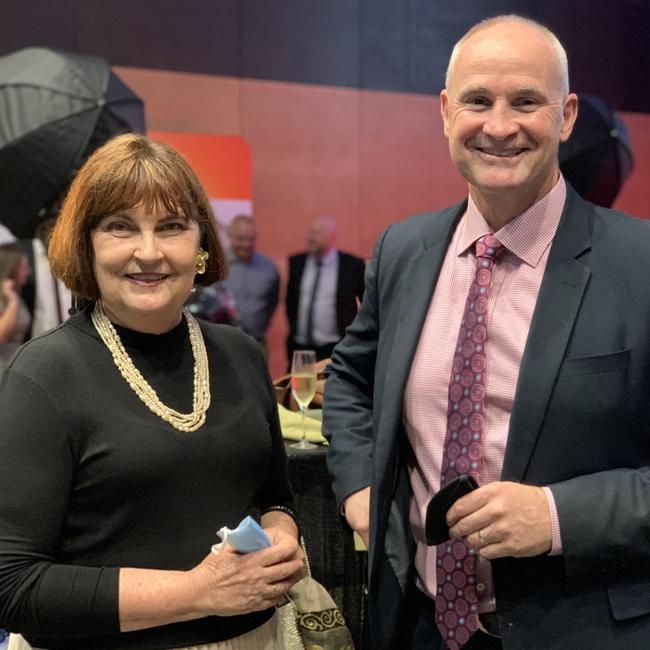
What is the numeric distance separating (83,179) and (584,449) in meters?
0.99

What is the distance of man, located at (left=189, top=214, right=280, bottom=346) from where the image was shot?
6.30 meters

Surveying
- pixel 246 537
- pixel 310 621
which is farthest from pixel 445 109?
pixel 310 621

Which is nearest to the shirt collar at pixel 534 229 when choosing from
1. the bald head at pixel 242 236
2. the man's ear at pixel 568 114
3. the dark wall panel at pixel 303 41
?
the man's ear at pixel 568 114

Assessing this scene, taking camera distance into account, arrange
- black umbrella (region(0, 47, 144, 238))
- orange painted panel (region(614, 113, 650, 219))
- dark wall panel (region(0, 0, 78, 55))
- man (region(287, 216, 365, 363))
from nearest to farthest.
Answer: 1. black umbrella (region(0, 47, 144, 238))
2. dark wall panel (region(0, 0, 78, 55))
3. man (region(287, 216, 365, 363))
4. orange painted panel (region(614, 113, 650, 219))

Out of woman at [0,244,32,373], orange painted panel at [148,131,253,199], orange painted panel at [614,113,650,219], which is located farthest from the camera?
orange painted panel at [614,113,650,219]

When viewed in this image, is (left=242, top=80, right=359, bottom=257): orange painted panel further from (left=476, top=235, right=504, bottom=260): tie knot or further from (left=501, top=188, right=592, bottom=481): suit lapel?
(left=501, top=188, right=592, bottom=481): suit lapel

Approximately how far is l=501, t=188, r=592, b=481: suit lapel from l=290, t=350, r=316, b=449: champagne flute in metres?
1.22

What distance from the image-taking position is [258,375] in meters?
1.79

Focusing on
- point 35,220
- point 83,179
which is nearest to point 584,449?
point 83,179

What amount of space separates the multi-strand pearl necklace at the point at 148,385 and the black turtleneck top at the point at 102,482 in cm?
1

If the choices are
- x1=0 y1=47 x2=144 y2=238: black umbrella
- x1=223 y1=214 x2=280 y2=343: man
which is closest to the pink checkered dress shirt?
x1=0 y1=47 x2=144 y2=238: black umbrella

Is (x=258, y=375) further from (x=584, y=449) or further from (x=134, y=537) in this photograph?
(x=584, y=449)

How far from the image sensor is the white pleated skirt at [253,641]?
1535 millimetres

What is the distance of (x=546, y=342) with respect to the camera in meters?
1.54
